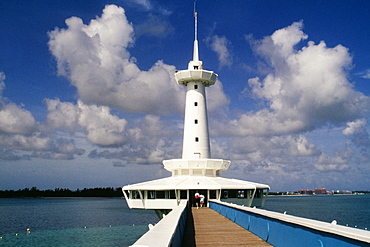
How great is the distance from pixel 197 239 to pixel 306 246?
4.53 meters

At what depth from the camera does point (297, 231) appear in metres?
8.47

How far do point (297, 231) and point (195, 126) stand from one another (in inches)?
1192

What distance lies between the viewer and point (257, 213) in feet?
39.4

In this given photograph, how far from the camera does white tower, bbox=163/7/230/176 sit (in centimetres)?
3653

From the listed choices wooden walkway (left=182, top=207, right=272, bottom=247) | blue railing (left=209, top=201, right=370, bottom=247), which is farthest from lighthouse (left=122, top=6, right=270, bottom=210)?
blue railing (left=209, top=201, right=370, bottom=247)

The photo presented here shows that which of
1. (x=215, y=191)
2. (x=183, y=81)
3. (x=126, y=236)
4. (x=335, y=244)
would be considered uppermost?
(x=183, y=81)

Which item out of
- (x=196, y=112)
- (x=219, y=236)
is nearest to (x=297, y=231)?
(x=219, y=236)

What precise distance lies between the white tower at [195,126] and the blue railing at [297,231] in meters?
21.9

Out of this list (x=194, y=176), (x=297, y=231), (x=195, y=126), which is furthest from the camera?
(x=195, y=126)

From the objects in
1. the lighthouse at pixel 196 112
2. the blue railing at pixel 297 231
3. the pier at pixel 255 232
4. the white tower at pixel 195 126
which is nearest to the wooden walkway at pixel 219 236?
the pier at pixel 255 232

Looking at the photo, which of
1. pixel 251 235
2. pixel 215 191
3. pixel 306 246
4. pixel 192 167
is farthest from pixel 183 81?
pixel 306 246

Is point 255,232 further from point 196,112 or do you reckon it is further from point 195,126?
point 196,112

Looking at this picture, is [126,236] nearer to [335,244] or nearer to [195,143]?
[195,143]

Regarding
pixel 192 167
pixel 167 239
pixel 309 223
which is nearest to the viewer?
pixel 167 239
